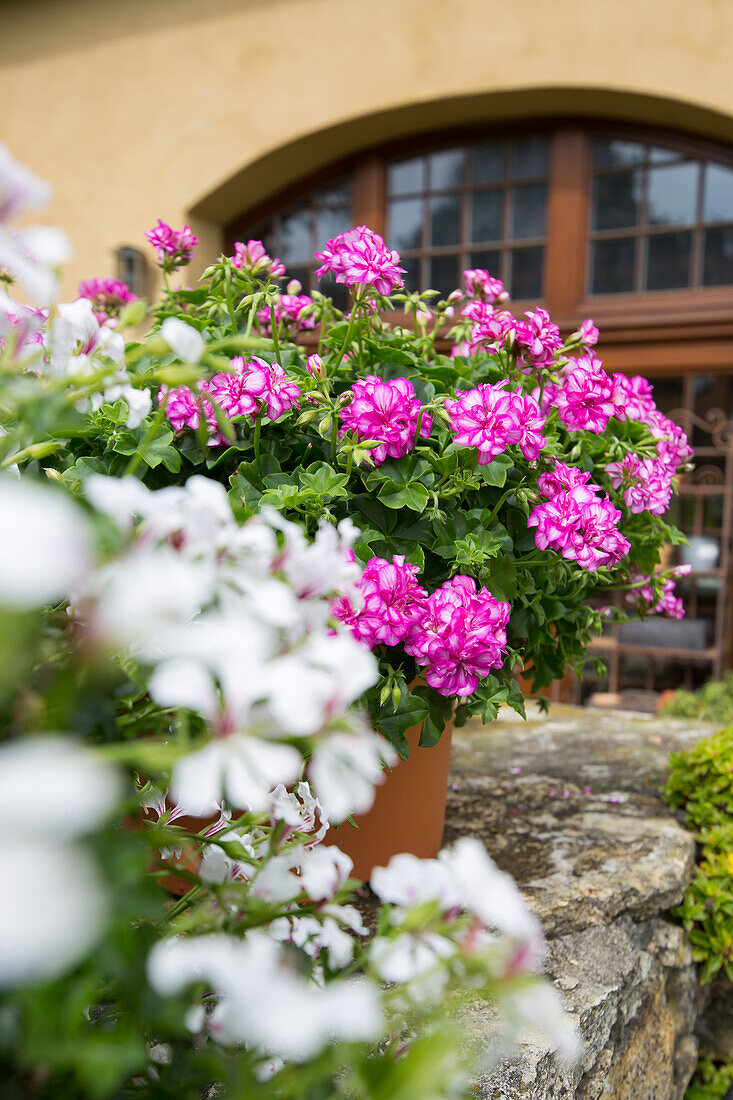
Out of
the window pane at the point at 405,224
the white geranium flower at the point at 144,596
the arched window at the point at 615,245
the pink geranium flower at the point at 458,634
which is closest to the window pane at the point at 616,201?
the arched window at the point at 615,245

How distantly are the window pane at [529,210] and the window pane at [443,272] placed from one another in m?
0.28

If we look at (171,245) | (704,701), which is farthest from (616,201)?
(171,245)

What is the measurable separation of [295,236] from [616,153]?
1364 millimetres

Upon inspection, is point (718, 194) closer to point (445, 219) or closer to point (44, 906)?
point (445, 219)

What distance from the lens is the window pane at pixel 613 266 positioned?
311cm

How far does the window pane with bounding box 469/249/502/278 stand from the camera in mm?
3244

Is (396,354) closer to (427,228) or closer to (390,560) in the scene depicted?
(390,560)

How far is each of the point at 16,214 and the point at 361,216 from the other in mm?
3307

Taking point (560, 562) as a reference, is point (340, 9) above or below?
above

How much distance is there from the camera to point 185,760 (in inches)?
9.5

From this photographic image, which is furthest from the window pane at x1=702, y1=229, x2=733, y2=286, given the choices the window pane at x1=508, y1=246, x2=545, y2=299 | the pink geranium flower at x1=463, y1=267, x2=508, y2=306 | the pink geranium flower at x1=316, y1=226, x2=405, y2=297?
the pink geranium flower at x1=316, y1=226, x2=405, y2=297

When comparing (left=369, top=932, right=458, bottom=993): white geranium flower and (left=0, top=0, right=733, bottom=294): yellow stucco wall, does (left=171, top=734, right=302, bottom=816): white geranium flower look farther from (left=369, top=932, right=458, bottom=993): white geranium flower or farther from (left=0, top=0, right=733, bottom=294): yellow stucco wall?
(left=0, top=0, right=733, bottom=294): yellow stucco wall

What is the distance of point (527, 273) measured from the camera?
321 cm

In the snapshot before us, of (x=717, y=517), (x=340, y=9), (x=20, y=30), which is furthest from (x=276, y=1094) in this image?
(x=20, y=30)
